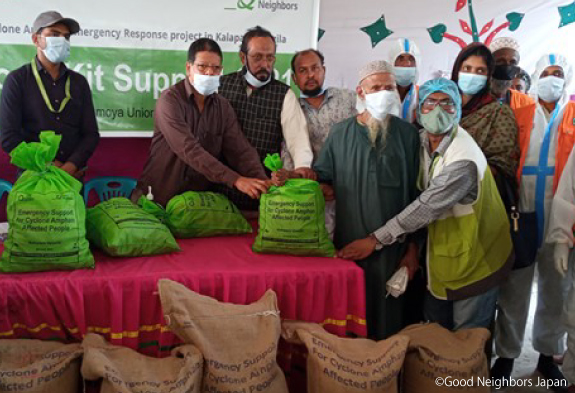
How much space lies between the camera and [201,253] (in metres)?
2.14

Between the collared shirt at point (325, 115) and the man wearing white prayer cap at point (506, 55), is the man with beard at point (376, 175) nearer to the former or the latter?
the collared shirt at point (325, 115)

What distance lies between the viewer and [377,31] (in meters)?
3.71

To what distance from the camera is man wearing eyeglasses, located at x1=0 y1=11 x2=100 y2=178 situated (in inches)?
101

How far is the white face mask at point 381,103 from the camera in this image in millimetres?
2270

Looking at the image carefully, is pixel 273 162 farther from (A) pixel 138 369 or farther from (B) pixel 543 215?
(B) pixel 543 215

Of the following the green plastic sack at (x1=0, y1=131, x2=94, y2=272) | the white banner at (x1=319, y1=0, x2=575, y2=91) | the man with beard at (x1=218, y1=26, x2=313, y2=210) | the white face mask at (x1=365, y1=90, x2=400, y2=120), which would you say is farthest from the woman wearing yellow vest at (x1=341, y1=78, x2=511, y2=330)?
the white banner at (x1=319, y1=0, x2=575, y2=91)

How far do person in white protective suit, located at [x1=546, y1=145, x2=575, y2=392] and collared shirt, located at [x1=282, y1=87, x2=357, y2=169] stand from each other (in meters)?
1.10

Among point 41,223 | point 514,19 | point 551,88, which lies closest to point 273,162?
point 41,223

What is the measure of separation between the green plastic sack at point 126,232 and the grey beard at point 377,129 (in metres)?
0.99

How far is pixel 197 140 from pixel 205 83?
28 centimetres

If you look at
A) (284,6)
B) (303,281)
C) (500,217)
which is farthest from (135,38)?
(500,217)

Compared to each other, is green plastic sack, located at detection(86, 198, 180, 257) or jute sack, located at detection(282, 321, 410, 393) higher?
green plastic sack, located at detection(86, 198, 180, 257)

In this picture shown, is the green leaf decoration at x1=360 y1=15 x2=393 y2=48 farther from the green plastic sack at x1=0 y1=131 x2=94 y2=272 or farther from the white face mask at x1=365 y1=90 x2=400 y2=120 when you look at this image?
the green plastic sack at x1=0 y1=131 x2=94 y2=272

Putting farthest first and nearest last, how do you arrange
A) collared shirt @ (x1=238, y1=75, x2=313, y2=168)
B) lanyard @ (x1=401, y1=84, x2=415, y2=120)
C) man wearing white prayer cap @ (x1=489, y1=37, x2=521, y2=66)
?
lanyard @ (x1=401, y1=84, x2=415, y2=120) → man wearing white prayer cap @ (x1=489, y1=37, x2=521, y2=66) → collared shirt @ (x1=238, y1=75, x2=313, y2=168)
